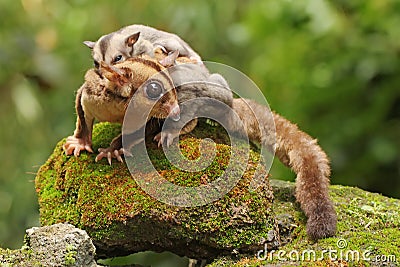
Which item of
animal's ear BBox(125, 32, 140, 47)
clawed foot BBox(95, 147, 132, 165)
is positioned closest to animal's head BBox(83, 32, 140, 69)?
animal's ear BBox(125, 32, 140, 47)

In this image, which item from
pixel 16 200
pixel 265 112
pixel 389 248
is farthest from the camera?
pixel 16 200

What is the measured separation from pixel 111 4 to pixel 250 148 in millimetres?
3730

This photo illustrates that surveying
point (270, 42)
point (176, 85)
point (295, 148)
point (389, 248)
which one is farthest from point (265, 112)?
point (270, 42)

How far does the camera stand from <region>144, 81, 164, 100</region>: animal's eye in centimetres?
326

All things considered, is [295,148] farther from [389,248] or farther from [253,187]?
[389,248]

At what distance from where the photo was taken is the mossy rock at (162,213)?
9.87 ft

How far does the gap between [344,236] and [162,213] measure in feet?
2.90

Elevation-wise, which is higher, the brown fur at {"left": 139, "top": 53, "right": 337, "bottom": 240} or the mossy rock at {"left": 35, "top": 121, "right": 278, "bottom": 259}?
the brown fur at {"left": 139, "top": 53, "right": 337, "bottom": 240}

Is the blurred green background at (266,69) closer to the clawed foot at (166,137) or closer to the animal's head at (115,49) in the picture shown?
the animal's head at (115,49)

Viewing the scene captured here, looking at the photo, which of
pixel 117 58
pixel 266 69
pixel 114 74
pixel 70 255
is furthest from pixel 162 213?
pixel 266 69

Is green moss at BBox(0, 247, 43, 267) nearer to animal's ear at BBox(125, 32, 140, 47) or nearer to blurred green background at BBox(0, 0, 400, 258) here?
animal's ear at BBox(125, 32, 140, 47)

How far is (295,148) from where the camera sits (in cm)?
365

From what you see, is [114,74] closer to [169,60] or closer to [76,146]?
[169,60]

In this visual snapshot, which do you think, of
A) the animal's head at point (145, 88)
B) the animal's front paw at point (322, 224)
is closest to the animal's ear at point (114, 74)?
the animal's head at point (145, 88)
